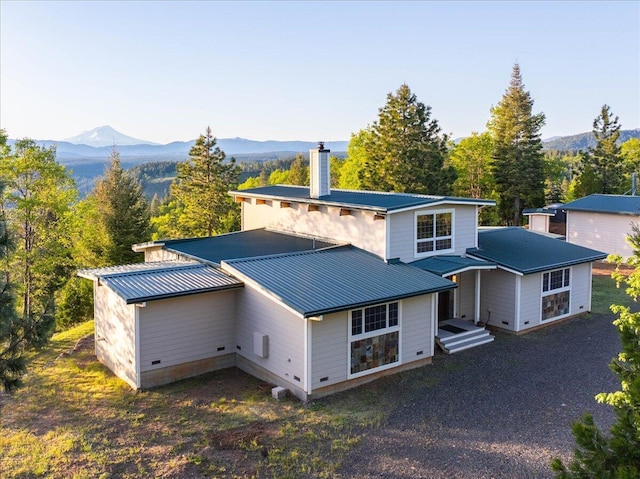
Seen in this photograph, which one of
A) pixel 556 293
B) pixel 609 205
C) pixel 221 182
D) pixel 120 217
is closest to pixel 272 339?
pixel 556 293

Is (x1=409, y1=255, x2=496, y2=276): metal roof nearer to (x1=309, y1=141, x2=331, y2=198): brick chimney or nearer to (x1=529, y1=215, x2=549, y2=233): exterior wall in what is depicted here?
(x1=309, y1=141, x2=331, y2=198): brick chimney

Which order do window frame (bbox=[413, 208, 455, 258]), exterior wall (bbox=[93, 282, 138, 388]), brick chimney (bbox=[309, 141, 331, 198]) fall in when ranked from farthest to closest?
brick chimney (bbox=[309, 141, 331, 198]) < window frame (bbox=[413, 208, 455, 258]) < exterior wall (bbox=[93, 282, 138, 388])

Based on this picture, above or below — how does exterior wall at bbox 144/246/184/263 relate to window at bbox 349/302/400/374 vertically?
above

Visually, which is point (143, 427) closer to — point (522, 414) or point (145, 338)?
point (145, 338)

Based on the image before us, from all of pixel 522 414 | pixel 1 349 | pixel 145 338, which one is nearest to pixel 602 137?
pixel 522 414

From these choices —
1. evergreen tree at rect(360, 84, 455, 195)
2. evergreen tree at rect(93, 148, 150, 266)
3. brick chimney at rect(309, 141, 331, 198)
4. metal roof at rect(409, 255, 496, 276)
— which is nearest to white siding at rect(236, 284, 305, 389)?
metal roof at rect(409, 255, 496, 276)

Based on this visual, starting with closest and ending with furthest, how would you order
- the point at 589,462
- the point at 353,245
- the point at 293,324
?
the point at 589,462 < the point at 293,324 < the point at 353,245
